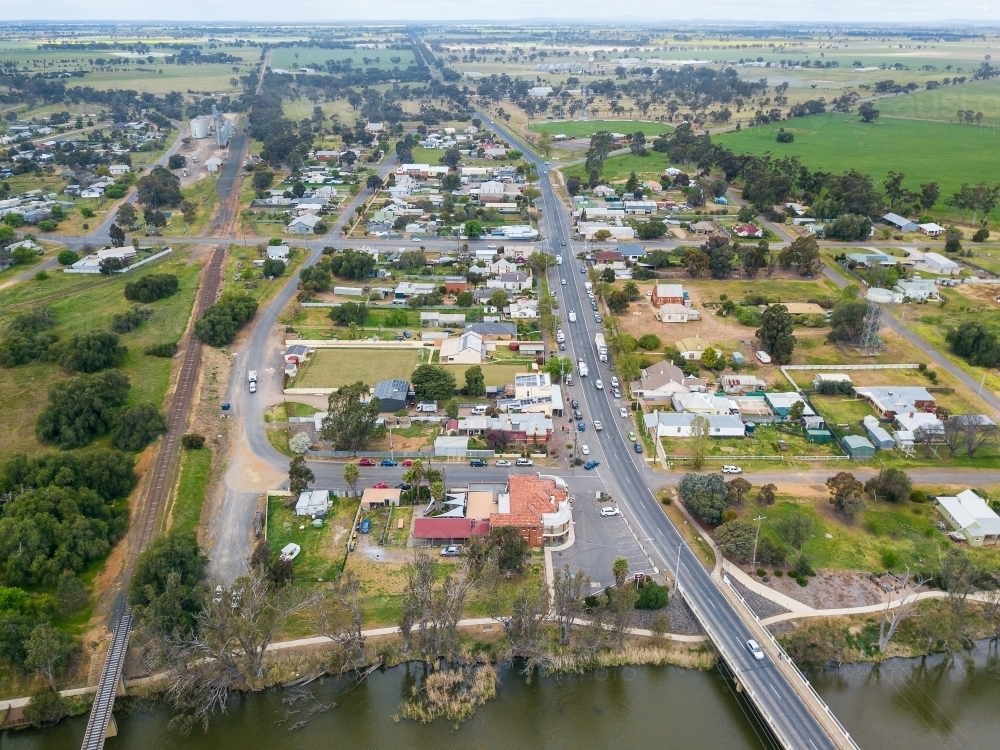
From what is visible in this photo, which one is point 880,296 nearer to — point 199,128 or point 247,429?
point 247,429

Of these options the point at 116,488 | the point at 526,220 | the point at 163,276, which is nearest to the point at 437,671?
the point at 116,488

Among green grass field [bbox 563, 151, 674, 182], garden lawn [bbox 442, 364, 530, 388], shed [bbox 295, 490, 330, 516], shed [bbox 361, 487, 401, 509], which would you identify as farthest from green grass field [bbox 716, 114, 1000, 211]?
shed [bbox 295, 490, 330, 516]

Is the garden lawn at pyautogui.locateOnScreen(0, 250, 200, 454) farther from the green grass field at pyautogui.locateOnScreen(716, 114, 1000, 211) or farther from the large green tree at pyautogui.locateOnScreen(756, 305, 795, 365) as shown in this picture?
the green grass field at pyautogui.locateOnScreen(716, 114, 1000, 211)

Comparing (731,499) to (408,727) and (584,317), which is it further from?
(584,317)

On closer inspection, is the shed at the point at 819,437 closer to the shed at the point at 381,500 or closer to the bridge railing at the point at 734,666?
the bridge railing at the point at 734,666

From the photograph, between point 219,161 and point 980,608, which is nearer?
point 980,608
